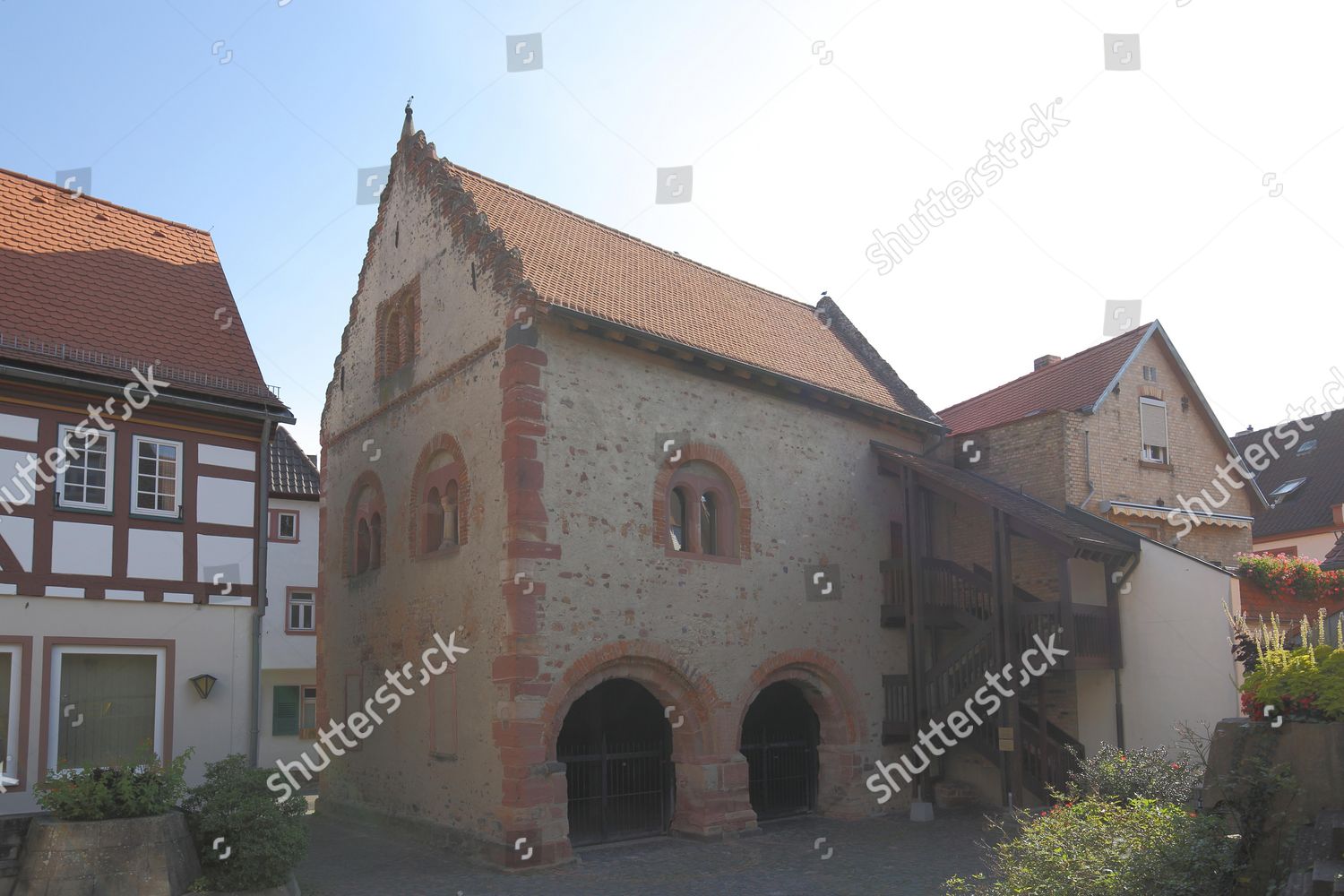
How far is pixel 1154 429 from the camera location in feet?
70.3

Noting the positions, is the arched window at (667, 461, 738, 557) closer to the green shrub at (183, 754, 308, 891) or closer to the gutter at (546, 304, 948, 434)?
the gutter at (546, 304, 948, 434)

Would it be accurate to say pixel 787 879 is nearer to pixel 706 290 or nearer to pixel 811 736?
pixel 811 736

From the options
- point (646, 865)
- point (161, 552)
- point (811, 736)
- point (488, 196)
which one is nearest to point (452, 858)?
point (646, 865)

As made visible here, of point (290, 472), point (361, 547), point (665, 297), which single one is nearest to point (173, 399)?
point (361, 547)

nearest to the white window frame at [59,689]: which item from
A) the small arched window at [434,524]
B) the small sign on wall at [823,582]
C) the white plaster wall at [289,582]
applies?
the small arched window at [434,524]

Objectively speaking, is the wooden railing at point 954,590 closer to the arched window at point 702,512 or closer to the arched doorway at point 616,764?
the arched window at point 702,512

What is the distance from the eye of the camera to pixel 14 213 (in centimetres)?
1460

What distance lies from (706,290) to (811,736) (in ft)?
26.8

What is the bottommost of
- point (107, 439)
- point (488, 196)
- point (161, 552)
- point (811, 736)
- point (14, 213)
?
point (811, 736)

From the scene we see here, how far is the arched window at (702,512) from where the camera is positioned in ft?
53.6

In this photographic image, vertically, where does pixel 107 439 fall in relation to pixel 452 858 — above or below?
above

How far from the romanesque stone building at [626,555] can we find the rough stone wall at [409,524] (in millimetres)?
60

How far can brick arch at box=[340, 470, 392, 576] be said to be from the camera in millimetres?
18438

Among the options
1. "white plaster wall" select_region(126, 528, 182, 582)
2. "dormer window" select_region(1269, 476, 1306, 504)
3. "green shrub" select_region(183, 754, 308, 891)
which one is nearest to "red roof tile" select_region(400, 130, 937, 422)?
"white plaster wall" select_region(126, 528, 182, 582)
